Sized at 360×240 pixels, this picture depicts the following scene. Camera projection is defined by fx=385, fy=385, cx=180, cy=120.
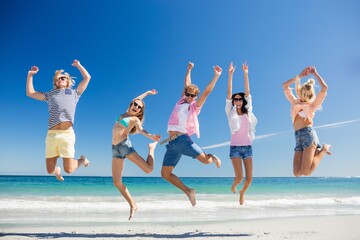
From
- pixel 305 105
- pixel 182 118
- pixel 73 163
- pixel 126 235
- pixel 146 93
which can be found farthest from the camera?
pixel 126 235

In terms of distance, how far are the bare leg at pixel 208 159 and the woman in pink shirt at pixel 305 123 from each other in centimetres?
156

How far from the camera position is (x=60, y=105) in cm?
652

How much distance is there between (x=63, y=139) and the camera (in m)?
6.45

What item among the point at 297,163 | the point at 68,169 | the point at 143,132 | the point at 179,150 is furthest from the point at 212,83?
the point at 68,169

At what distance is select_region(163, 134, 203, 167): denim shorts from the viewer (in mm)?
6562

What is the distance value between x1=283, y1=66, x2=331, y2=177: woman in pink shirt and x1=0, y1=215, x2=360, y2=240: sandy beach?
1505 mm

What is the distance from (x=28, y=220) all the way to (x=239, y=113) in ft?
19.9

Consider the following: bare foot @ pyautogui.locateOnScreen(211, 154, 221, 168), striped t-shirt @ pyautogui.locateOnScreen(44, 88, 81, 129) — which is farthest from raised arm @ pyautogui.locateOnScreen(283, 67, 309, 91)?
striped t-shirt @ pyautogui.locateOnScreen(44, 88, 81, 129)

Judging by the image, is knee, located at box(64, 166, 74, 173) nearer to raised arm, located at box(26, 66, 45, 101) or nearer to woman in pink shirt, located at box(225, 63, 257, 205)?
raised arm, located at box(26, 66, 45, 101)

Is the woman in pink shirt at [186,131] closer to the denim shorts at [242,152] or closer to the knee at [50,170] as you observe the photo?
the denim shorts at [242,152]

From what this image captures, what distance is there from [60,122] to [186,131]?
216 centimetres

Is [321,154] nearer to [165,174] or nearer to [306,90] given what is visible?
[306,90]

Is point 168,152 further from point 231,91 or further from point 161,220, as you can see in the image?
point 161,220

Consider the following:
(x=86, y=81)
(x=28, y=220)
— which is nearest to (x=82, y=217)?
(x=28, y=220)
